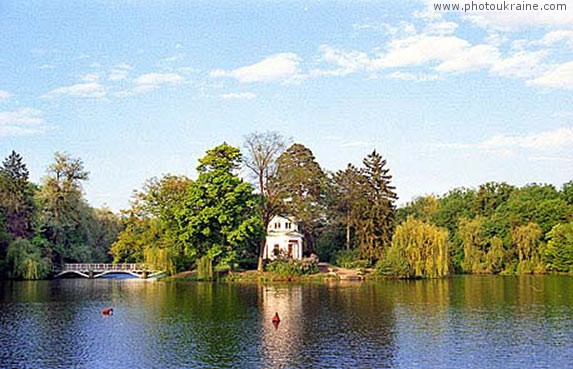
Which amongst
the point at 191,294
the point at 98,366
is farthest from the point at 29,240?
the point at 98,366

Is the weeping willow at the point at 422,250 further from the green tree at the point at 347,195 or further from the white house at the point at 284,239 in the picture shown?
the white house at the point at 284,239

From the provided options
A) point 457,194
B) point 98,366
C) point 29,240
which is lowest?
point 98,366

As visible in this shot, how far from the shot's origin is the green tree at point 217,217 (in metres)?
58.6

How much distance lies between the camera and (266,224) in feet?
214

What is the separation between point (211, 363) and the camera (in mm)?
22562

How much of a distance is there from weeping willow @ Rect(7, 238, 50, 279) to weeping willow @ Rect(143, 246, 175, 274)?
10532 mm

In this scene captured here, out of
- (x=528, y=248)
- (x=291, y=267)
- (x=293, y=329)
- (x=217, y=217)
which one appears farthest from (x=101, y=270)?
(x=293, y=329)

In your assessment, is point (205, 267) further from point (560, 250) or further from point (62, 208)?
point (560, 250)

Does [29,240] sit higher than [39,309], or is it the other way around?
[29,240]

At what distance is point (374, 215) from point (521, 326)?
34.7 metres

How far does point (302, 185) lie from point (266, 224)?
5.36m

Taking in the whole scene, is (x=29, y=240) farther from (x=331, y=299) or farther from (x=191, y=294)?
(x=331, y=299)

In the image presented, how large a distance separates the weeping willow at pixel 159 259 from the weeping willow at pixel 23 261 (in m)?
10.5

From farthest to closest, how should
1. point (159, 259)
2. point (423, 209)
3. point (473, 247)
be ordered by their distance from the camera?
point (423, 209) → point (473, 247) → point (159, 259)
